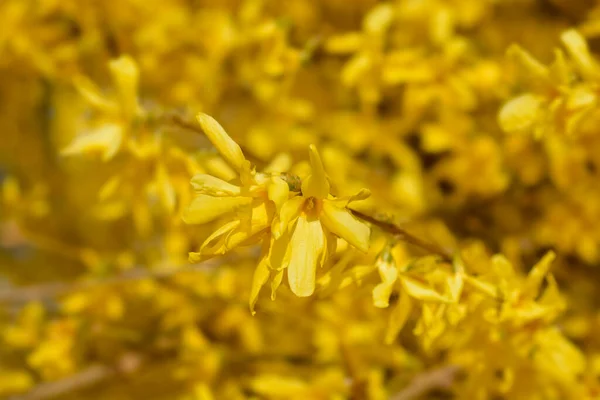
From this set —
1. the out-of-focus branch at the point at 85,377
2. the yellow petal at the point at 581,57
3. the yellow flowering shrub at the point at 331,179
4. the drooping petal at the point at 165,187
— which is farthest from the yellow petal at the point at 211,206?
the out-of-focus branch at the point at 85,377

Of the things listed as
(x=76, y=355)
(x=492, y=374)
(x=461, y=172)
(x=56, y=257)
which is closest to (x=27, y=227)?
(x=56, y=257)

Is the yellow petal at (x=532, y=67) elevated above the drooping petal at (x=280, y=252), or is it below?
below

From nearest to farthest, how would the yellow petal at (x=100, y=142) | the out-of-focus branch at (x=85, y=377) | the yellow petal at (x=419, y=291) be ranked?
the yellow petal at (x=419, y=291)
the yellow petal at (x=100, y=142)
the out-of-focus branch at (x=85, y=377)

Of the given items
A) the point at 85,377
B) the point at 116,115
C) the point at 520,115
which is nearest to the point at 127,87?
the point at 116,115

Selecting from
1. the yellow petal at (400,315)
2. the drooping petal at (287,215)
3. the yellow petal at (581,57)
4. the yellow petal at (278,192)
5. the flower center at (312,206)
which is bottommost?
the yellow petal at (400,315)

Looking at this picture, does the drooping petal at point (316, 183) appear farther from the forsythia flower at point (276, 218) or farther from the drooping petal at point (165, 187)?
the drooping petal at point (165, 187)

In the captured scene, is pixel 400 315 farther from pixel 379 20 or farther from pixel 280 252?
pixel 379 20
